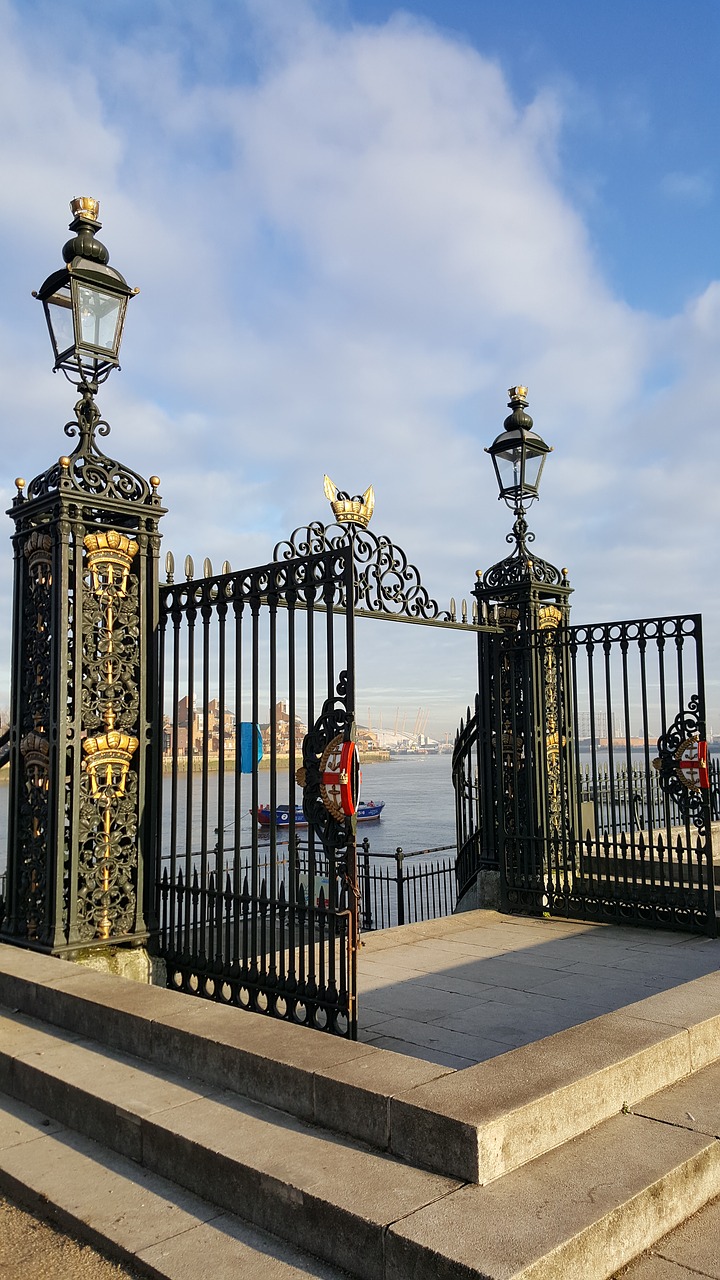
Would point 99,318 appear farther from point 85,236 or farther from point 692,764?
point 692,764

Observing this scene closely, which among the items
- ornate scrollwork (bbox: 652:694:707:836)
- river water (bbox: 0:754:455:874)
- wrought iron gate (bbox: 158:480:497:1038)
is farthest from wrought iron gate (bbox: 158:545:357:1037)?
river water (bbox: 0:754:455:874)

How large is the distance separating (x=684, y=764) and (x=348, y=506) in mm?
4591

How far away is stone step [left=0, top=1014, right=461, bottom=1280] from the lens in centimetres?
322

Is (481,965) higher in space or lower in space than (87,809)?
lower

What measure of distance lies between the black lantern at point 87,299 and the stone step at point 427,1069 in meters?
4.57

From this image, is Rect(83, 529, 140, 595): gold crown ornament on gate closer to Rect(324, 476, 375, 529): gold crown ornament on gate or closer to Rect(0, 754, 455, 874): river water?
Rect(324, 476, 375, 529): gold crown ornament on gate

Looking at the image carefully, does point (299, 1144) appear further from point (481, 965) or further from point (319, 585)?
point (481, 965)

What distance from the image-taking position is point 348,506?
6.63 m

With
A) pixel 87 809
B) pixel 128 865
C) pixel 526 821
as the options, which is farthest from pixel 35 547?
pixel 526 821

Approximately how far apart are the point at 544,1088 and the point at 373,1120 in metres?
0.72

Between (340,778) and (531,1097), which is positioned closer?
(531,1097)

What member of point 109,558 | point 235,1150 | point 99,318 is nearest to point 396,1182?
point 235,1150

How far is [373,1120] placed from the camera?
3.69m

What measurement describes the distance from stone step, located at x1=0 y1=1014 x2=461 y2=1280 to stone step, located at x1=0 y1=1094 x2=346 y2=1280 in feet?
0.19
